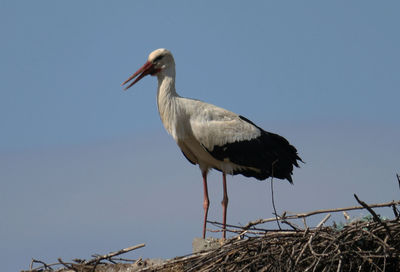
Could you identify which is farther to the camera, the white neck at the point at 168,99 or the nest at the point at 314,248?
the white neck at the point at 168,99

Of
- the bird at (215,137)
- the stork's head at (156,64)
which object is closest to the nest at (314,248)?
the bird at (215,137)

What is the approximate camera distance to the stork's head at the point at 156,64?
9.54 metres

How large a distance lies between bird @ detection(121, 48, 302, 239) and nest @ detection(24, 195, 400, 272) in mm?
2650

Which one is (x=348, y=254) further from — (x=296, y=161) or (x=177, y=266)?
(x=296, y=161)

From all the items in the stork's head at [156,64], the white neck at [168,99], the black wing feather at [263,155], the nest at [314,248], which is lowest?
the nest at [314,248]

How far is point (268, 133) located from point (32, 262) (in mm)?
3427

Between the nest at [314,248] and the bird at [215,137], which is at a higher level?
the bird at [215,137]

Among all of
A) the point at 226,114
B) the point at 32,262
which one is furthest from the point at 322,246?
the point at 226,114

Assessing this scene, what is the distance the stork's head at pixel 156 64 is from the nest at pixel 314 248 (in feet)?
10.8

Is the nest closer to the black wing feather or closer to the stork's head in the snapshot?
the black wing feather

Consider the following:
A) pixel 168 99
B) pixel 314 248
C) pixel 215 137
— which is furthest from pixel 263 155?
pixel 314 248

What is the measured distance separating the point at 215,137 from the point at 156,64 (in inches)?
44.9

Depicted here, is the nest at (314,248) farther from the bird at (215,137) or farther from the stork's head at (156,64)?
the stork's head at (156,64)

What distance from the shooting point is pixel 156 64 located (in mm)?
9562
